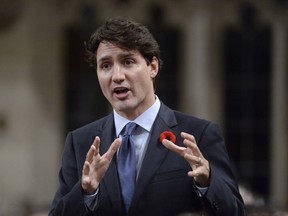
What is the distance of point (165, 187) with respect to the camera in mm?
3287

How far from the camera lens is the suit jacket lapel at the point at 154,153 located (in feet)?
10.7

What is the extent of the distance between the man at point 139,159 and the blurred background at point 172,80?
8408 millimetres

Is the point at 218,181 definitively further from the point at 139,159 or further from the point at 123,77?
the point at 123,77

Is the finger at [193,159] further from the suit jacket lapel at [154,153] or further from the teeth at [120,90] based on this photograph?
the teeth at [120,90]

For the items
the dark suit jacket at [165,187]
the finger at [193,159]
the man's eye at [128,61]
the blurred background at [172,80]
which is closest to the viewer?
the finger at [193,159]

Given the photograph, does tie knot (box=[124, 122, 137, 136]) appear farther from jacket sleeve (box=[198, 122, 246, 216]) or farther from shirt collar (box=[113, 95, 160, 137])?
jacket sleeve (box=[198, 122, 246, 216])

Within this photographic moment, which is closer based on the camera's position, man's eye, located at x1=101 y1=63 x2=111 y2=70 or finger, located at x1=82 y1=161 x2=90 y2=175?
finger, located at x1=82 y1=161 x2=90 y2=175

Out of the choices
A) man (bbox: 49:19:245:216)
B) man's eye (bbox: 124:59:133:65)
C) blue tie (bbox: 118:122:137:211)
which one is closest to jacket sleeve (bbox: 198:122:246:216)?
man (bbox: 49:19:245:216)

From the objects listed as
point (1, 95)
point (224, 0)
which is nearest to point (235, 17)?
point (224, 0)

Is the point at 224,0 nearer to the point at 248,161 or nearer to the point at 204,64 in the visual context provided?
the point at 204,64

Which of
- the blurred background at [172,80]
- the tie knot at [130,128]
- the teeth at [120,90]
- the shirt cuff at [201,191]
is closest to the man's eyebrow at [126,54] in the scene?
the teeth at [120,90]

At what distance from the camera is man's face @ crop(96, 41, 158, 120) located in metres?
3.30

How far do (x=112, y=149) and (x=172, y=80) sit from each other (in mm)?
9028

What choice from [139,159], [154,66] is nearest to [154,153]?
[139,159]
